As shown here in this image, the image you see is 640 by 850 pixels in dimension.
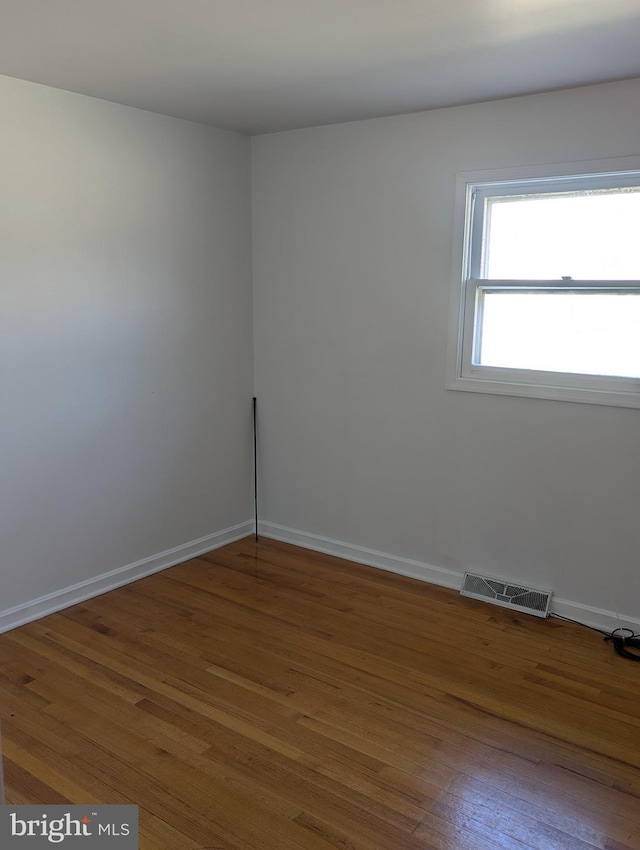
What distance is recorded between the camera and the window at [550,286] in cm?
324

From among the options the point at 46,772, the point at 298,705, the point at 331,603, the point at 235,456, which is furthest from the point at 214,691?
the point at 235,456

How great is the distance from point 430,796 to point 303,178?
3260 millimetres

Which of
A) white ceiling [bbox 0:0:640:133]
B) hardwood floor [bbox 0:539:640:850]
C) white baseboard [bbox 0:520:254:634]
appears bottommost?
hardwood floor [bbox 0:539:640:850]

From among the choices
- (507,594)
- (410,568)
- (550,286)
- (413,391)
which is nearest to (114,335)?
(413,391)

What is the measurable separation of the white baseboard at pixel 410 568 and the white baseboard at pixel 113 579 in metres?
0.31

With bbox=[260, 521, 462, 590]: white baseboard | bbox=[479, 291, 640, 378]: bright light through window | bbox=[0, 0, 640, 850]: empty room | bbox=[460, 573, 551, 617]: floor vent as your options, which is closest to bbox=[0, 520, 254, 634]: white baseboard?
bbox=[0, 0, 640, 850]: empty room

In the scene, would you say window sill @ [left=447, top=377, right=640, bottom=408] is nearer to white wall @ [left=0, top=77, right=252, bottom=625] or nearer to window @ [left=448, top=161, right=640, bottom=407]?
window @ [left=448, top=161, right=640, bottom=407]

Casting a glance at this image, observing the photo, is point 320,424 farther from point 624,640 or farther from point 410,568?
point 624,640

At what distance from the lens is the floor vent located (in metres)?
3.54

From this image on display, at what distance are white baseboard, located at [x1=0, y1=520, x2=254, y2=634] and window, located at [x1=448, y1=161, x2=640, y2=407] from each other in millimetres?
1773

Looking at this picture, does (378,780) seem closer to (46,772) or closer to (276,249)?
(46,772)

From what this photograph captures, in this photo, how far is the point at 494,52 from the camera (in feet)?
8.74

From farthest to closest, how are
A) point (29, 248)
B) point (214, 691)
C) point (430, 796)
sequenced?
point (29, 248) < point (214, 691) < point (430, 796)

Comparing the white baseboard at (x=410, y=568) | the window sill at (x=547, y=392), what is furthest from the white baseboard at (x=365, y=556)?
the window sill at (x=547, y=392)
